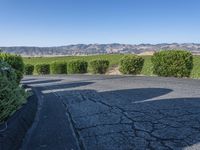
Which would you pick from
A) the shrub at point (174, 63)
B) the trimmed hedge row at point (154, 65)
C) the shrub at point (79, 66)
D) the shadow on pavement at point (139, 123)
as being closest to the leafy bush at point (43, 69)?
the trimmed hedge row at point (154, 65)

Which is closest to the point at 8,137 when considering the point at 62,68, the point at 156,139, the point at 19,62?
the point at 156,139

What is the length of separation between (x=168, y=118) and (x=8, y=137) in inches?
145

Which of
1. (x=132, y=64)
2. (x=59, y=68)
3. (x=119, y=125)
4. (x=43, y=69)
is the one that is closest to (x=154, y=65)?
(x=132, y=64)

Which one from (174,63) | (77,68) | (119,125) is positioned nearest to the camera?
(119,125)

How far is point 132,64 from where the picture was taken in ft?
89.8

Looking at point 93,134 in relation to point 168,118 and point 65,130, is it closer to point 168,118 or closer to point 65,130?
point 65,130

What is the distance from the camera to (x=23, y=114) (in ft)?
24.2

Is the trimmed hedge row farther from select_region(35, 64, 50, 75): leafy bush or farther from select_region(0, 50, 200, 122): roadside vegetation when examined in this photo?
select_region(35, 64, 50, 75): leafy bush

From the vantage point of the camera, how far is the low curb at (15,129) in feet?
17.4

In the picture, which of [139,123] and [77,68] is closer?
[139,123]

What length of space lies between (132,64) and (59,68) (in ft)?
47.4

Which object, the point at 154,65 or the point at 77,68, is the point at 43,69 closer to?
the point at 77,68

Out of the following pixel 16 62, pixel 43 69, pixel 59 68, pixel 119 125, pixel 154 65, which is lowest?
pixel 43 69

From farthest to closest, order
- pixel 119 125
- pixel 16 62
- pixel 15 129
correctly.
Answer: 1. pixel 16 62
2. pixel 119 125
3. pixel 15 129
